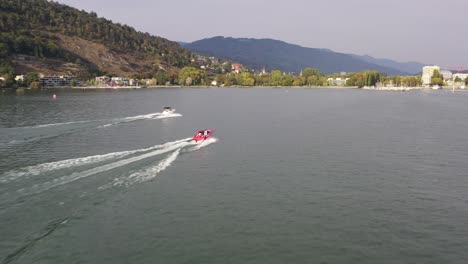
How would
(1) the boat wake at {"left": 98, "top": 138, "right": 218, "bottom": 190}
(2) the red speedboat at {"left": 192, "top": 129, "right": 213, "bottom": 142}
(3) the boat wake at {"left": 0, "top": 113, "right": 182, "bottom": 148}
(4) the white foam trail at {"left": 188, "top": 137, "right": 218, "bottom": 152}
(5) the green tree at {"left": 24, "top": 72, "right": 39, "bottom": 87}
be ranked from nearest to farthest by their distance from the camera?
(1) the boat wake at {"left": 98, "top": 138, "right": 218, "bottom": 190}
(4) the white foam trail at {"left": 188, "top": 137, "right": 218, "bottom": 152}
(3) the boat wake at {"left": 0, "top": 113, "right": 182, "bottom": 148}
(2) the red speedboat at {"left": 192, "top": 129, "right": 213, "bottom": 142}
(5) the green tree at {"left": 24, "top": 72, "right": 39, "bottom": 87}

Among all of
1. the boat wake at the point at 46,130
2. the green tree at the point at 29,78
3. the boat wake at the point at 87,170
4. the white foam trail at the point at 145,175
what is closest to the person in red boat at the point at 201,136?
the boat wake at the point at 87,170

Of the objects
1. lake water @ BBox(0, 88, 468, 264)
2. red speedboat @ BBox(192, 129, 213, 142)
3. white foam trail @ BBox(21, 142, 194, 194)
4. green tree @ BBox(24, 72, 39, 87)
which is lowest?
lake water @ BBox(0, 88, 468, 264)

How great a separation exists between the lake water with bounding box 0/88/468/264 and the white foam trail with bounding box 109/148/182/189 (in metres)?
0.12

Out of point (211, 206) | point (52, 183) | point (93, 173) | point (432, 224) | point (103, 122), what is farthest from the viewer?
point (103, 122)

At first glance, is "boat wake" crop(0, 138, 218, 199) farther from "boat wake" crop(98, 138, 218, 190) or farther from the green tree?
the green tree

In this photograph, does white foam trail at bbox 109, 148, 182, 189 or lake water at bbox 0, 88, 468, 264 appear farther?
white foam trail at bbox 109, 148, 182, 189

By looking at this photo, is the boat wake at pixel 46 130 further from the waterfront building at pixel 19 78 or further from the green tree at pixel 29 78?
the green tree at pixel 29 78

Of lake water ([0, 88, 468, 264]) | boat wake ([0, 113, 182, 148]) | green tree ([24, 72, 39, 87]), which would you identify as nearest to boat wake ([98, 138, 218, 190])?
lake water ([0, 88, 468, 264])

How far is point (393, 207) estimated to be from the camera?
2741cm

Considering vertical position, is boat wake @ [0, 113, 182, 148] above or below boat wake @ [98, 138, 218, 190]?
above

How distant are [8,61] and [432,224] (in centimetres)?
21425

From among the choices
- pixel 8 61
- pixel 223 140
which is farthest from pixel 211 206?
pixel 8 61

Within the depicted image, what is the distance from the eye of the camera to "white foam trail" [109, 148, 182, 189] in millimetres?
30344

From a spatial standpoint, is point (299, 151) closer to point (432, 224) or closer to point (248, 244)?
point (432, 224)
